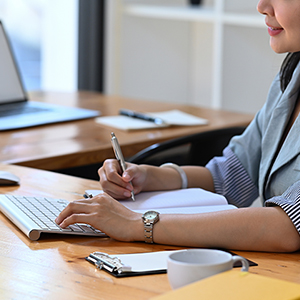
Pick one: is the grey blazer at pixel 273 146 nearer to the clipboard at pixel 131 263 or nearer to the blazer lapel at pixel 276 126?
the blazer lapel at pixel 276 126

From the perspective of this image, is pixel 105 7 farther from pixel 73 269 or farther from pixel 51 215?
pixel 73 269

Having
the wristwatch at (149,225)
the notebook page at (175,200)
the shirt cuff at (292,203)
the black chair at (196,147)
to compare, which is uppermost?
the shirt cuff at (292,203)

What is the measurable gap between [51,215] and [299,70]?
0.68 meters

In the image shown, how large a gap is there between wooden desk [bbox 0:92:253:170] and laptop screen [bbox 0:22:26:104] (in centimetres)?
26

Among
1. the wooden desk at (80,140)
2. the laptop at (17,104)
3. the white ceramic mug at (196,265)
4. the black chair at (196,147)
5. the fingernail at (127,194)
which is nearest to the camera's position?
the white ceramic mug at (196,265)

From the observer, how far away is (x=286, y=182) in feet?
3.99

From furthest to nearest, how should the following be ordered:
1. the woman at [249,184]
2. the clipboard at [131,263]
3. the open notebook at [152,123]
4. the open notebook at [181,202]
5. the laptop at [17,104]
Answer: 1. the laptop at [17,104]
2. the open notebook at [152,123]
3. the open notebook at [181,202]
4. the woman at [249,184]
5. the clipboard at [131,263]

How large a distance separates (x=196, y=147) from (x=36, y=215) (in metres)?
0.95

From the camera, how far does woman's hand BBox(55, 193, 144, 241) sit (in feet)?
3.28

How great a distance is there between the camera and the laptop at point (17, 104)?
213cm

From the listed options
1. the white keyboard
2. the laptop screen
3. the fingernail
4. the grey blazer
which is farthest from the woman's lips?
the laptop screen

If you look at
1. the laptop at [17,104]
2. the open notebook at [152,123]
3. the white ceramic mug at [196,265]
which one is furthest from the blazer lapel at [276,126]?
the laptop at [17,104]

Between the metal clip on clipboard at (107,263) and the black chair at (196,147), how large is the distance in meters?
0.86

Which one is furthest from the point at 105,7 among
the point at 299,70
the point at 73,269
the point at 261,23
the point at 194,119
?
the point at 73,269
